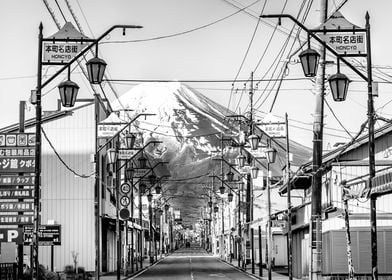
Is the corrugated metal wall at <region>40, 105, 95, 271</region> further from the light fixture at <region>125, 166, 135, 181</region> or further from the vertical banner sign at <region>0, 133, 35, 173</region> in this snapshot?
the vertical banner sign at <region>0, 133, 35, 173</region>

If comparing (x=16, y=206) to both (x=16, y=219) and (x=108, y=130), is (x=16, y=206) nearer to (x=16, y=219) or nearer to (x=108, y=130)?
(x=16, y=219)

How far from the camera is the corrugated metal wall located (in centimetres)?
5662

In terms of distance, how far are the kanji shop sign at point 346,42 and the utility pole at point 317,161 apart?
10318 mm

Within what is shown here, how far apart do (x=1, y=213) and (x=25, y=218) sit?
3.37 feet

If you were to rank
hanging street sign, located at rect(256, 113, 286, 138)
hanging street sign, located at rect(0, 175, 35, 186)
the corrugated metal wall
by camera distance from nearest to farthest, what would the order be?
hanging street sign, located at rect(0, 175, 35, 186)
hanging street sign, located at rect(256, 113, 286, 138)
the corrugated metal wall

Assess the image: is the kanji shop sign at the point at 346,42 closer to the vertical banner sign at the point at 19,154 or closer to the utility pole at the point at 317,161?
the utility pole at the point at 317,161

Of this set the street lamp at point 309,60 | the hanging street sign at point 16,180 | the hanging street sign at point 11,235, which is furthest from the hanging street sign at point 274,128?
the street lamp at point 309,60

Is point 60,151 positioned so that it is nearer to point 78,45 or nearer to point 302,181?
point 302,181

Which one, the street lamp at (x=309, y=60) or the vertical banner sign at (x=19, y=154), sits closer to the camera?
the street lamp at (x=309, y=60)

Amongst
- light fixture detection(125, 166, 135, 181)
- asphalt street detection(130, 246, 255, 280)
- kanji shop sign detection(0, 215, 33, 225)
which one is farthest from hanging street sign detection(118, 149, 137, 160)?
kanji shop sign detection(0, 215, 33, 225)

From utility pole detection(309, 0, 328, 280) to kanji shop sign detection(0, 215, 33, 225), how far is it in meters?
11.5

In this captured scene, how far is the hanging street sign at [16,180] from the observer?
104 feet

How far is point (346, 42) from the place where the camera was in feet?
69.2

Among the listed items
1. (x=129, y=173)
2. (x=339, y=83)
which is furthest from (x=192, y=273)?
(x=339, y=83)
